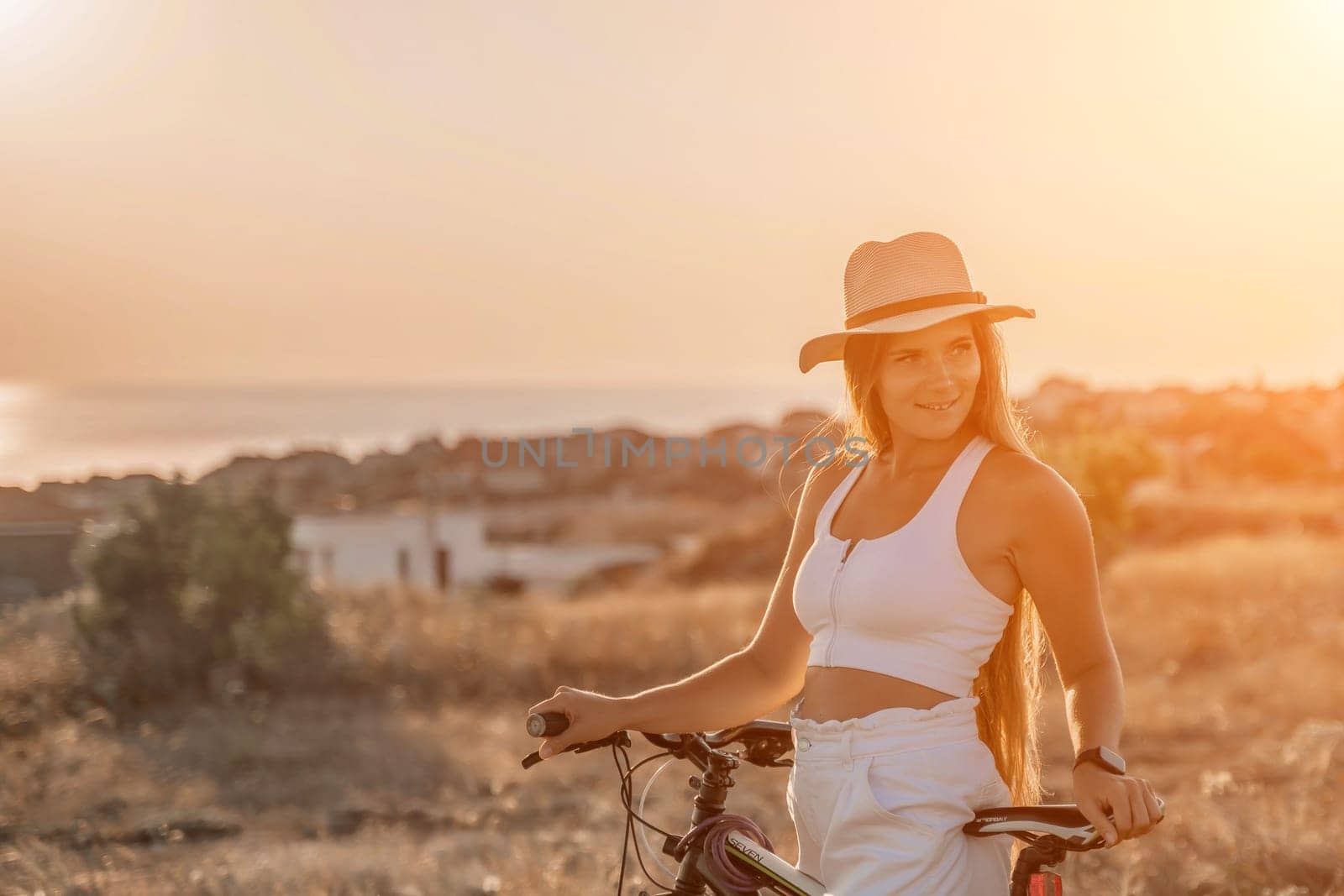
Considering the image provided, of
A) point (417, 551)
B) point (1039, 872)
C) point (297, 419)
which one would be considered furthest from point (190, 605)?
point (297, 419)

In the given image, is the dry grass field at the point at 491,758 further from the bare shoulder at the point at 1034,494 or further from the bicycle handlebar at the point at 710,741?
the bare shoulder at the point at 1034,494

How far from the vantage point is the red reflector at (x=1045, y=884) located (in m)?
2.08

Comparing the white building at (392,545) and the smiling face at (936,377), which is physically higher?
the smiling face at (936,377)

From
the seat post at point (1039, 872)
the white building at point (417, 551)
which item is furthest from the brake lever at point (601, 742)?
the white building at point (417, 551)

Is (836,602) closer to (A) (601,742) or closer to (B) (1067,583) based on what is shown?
(B) (1067,583)

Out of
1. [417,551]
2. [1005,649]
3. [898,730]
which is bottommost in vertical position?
[417,551]

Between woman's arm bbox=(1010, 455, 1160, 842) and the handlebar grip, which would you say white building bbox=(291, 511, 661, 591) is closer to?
the handlebar grip

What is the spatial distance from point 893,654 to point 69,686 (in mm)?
11132

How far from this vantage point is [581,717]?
2613 mm

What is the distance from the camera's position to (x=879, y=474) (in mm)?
2684

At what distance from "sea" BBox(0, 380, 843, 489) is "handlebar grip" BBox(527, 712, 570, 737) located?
0.92 m

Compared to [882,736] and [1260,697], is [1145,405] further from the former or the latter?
[882,736]

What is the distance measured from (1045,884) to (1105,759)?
0.23 metres

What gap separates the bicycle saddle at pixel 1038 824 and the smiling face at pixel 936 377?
70 centimetres
